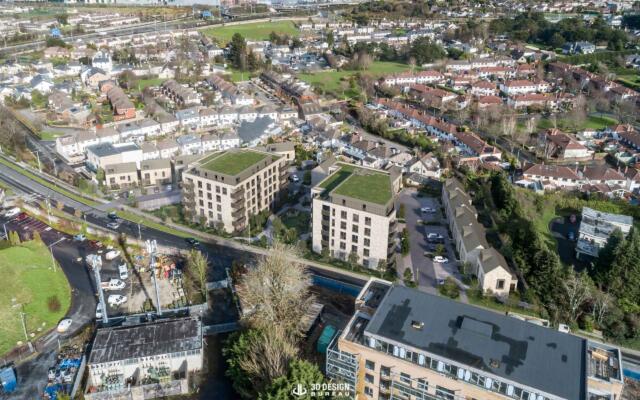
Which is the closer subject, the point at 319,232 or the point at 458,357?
the point at 458,357

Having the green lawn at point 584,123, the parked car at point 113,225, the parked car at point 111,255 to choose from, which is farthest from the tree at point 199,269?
the green lawn at point 584,123

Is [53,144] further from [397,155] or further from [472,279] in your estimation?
[472,279]

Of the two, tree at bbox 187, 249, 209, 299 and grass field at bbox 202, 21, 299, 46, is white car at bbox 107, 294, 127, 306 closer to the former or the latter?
tree at bbox 187, 249, 209, 299

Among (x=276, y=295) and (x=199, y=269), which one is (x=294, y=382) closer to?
(x=276, y=295)

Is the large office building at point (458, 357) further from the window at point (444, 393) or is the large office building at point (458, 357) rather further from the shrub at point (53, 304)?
the shrub at point (53, 304)

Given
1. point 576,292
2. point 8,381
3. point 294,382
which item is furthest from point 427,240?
point 8,381

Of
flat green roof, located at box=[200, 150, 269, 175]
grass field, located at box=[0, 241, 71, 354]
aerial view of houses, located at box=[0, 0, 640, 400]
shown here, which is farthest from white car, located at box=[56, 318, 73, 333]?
flat green roof, located at box=[200, 150, 269, 175]

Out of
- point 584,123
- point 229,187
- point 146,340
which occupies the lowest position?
point 146,340
